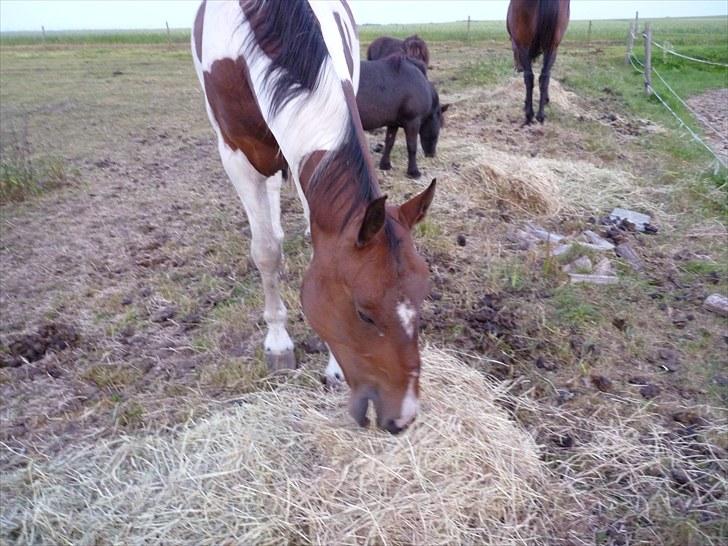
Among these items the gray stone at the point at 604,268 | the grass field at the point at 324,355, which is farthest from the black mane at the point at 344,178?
the gray stone at the point at 604,268

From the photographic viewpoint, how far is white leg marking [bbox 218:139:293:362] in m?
2.68

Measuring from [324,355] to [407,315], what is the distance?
1338mm

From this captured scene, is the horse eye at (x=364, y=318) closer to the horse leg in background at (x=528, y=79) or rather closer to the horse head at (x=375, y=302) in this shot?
the horse head at (x=375, y=302)

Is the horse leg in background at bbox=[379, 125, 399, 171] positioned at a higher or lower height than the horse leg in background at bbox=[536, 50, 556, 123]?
lower

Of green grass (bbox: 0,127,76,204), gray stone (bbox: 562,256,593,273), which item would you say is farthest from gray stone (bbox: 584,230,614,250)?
green grass (bbox: 0,127,76,204)

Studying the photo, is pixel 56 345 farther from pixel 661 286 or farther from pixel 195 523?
pixel 661 286

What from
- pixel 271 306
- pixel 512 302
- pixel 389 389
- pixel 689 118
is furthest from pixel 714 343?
pixel 689 118

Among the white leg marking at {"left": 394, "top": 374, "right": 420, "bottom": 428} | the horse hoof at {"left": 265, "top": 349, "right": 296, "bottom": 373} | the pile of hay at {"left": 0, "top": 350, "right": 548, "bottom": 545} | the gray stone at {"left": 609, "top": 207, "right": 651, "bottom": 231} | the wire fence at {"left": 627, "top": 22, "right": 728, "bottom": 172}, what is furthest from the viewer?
the wire fence at {"left": 627, "top": 22, "right": 728, "bottom": 172}

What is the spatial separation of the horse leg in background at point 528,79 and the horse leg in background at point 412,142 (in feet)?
9.62

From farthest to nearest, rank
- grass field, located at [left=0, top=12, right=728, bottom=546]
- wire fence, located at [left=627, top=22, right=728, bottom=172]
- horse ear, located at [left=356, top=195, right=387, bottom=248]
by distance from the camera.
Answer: wire fence, located at [left=627, top=22, right=728, bottom=172] → grass field, located at [left=0, top=12, right=728, bottom=546] → horse ear, located at [left=356, top=195, right=387, bottom=248]

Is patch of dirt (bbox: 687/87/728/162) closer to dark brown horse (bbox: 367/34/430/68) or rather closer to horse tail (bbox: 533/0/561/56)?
horse tail (bbox: 533/0/561/56)

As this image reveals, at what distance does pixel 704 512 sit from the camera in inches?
80.2

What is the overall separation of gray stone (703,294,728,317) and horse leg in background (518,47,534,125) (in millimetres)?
5048

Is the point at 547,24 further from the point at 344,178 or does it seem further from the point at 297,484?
the point at 297,484
